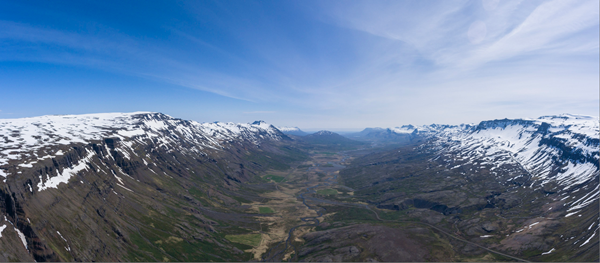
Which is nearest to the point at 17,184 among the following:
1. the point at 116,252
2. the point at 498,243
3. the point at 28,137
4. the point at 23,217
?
the point at 23,217

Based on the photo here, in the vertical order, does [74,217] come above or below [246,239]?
above

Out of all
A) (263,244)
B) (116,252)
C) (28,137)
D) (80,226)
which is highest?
(28,137)

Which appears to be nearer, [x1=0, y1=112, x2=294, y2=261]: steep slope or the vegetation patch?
[x1=0, y1=112, x2=294, y2=261]: steep slope

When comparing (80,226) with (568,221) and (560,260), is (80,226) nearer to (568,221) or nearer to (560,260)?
(560,260)

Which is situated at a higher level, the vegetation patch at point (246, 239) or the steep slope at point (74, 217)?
the steep slope at point (74, 217)

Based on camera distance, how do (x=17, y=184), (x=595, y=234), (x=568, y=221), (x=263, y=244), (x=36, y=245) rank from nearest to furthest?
(x=36, y=245)
(x=17, y=184)
(x=595, y=234)
(x=568, y=221)
(x=263, y=244)

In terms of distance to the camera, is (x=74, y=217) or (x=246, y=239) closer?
(x=74, y=217)

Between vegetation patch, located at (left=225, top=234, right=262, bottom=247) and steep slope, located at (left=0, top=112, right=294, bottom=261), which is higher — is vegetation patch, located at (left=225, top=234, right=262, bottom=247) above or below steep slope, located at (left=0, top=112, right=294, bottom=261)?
below

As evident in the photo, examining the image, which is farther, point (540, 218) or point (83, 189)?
point (540, 218)

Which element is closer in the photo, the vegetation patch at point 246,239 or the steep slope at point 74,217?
the steep slope at point 74,217

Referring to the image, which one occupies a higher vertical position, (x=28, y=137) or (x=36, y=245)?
(x=28, y=137)

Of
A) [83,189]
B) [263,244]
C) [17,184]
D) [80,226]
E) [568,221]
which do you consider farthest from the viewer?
[263,244]
